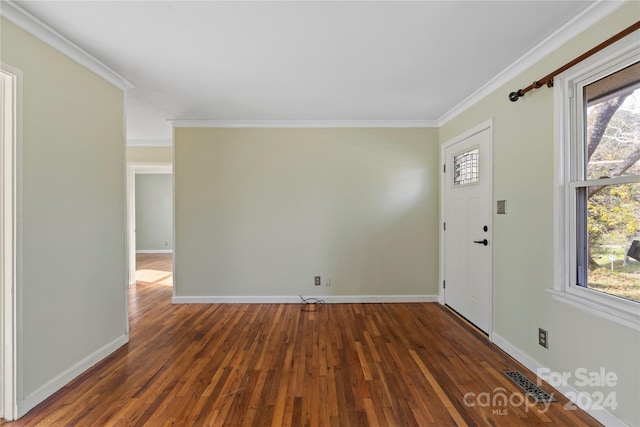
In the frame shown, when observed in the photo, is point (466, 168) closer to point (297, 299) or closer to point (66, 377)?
point (297, 299)

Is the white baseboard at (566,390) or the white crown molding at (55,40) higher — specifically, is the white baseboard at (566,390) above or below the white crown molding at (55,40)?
below

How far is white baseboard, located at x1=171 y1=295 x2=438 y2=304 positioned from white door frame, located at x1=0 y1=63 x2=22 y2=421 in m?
2.06

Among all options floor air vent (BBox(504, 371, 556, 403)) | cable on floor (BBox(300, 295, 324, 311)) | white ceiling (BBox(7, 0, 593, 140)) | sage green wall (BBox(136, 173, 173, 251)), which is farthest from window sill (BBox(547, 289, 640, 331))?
sage green wall (BBox(136, 173, 173, 251))

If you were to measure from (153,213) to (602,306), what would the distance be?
942 cm

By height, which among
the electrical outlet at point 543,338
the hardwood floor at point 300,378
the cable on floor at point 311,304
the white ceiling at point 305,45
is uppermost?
the white ceiling at point 305,45

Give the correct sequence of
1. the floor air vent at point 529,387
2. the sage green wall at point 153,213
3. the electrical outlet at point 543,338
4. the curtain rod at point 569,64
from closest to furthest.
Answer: the curtain rod at point 569,64 → the floor air vent at point 529,387 → the electrical outlet at point 543,338 → the sage green wall at point 153,213

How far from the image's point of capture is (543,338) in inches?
80.4

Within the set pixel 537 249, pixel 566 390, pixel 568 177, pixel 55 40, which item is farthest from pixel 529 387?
pixel 55 40

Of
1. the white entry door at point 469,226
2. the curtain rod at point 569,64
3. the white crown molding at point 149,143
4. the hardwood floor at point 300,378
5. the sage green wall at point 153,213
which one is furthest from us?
the sage green wall at point 153,213

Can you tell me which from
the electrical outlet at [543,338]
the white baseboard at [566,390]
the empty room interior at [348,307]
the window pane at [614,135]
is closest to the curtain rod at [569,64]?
the empty room interior at [348,307]

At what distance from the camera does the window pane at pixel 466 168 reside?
2986 mm

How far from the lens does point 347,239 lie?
3766 mm

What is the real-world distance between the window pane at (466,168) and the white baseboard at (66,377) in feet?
12.6

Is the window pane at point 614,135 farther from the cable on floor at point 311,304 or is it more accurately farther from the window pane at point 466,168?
the cable on floor at point 311,304
